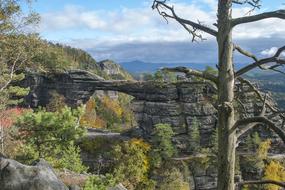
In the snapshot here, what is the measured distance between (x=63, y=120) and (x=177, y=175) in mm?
39712

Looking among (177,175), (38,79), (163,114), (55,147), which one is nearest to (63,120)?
(55,147)

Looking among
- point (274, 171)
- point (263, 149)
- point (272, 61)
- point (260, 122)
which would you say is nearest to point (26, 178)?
point (260, 122)

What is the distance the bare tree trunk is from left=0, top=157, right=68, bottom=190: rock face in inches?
664

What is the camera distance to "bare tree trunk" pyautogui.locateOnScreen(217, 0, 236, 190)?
6.57 m

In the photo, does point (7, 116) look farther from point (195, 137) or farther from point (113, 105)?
point (113, 105)

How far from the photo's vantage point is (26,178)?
22469 mm

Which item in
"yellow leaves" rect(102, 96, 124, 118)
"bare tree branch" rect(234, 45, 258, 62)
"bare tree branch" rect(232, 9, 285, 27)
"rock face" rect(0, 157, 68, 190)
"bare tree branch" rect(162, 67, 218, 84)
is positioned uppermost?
"bare tree branch" rect(232, 9, 285, 27)

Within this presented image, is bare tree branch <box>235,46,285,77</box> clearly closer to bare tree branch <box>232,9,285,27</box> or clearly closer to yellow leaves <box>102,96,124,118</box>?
bare tree branch <box>232,9,285,27</box>

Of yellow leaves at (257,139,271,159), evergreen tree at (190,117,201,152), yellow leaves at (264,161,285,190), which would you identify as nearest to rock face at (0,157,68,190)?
yellow leaves at (264,161,285,190)

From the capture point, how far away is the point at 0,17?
34594 mm

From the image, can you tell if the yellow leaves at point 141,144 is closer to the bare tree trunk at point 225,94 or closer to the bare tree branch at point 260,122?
the bare tree trunk at point 225,94

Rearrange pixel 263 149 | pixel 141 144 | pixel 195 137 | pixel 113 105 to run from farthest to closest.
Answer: pixel 113 105 → pixel 195 137 → pixel 263 149 → pixel 141 144

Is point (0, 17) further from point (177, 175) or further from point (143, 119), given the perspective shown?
point (143, 119)

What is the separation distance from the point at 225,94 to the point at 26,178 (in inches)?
692
